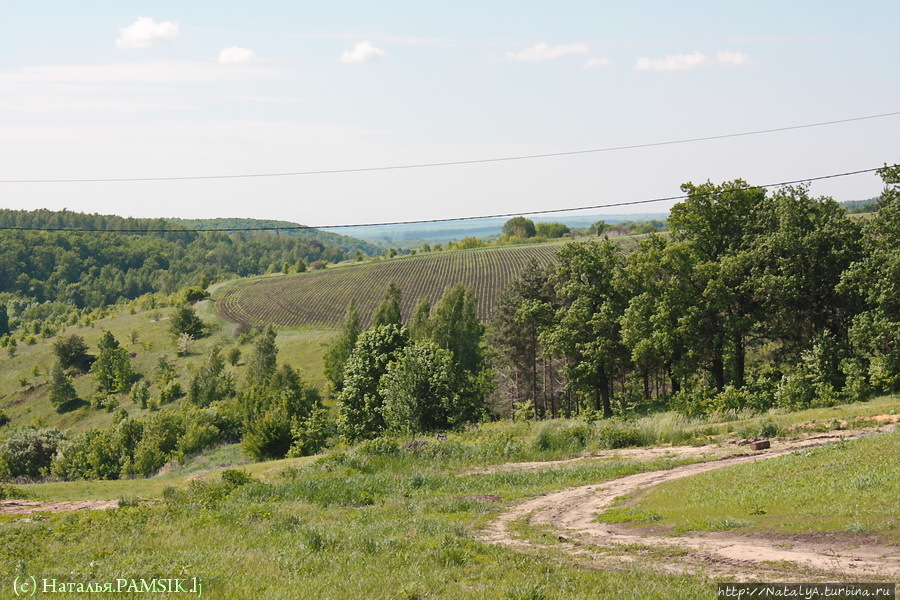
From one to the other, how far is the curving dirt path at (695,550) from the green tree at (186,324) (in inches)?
4413

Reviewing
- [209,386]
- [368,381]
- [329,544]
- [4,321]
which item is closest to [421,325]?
[368,381]

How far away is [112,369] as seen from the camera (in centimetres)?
11369

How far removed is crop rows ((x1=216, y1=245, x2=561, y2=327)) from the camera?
121 m

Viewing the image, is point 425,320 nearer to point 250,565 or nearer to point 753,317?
point 753,317

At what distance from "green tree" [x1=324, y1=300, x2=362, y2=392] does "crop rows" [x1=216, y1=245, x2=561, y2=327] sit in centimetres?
2497

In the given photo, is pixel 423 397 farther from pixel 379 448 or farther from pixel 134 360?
pixel 134 360

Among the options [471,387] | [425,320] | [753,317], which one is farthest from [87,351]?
[753,317]

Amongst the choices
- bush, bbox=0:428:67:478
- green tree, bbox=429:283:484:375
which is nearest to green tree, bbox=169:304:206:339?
bush, bbox=0:428:67:478

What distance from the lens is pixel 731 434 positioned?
30.4 m

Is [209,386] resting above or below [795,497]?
below

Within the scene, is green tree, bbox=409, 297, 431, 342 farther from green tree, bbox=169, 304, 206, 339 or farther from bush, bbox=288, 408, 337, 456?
green tree, bbox=169, 304, 206, 339

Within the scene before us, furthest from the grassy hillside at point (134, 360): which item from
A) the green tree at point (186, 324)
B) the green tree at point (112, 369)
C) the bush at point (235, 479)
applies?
the bush at point (235, 479)

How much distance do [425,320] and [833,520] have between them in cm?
6529

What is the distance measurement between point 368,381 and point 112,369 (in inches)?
Result: 2948
